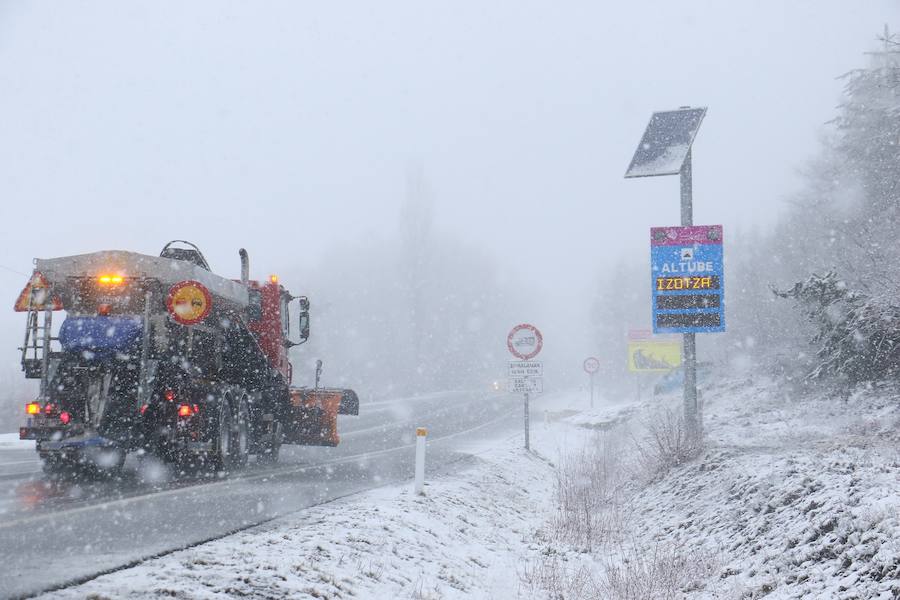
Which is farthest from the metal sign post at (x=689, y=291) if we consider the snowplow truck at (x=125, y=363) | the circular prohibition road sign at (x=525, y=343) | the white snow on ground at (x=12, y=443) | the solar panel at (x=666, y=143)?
the white snow on ground at (x=12, y=443)

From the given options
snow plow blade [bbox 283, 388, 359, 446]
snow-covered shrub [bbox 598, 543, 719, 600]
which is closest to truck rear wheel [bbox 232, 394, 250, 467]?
snow plow blade [bbox 283, 388, 359, 446]

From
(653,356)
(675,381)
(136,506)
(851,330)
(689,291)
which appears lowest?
(675,381)

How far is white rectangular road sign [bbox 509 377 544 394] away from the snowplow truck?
20.7 feet

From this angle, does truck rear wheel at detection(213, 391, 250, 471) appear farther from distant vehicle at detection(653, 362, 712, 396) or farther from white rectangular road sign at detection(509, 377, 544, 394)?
distant vehicle at detection(653, 362, 712, 396)

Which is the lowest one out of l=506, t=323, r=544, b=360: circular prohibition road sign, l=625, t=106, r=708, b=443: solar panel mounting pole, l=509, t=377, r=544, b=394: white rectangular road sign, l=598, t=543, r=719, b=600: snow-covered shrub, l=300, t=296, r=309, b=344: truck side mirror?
l=598, t=543, r=719, b=600: snow-covered shrub

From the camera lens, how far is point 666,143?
14.2m

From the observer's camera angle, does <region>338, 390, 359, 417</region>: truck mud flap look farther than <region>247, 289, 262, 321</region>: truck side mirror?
Yes

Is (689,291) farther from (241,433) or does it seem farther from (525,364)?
(241,433)

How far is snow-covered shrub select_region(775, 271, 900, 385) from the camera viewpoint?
12258 mm

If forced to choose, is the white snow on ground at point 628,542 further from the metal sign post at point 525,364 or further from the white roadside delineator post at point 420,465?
the metal sign post at point 525,364

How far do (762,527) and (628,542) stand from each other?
1.96 metres

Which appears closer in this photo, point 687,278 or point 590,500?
point 590,500

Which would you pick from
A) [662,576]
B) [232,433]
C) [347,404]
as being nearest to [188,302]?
[232,433]

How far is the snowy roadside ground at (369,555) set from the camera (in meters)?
4.49
